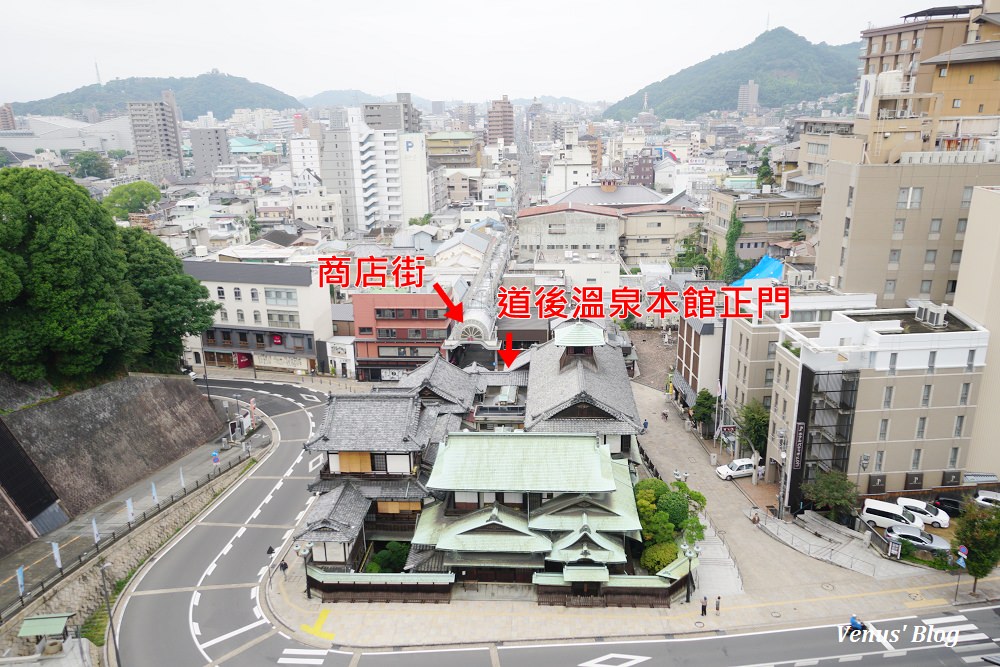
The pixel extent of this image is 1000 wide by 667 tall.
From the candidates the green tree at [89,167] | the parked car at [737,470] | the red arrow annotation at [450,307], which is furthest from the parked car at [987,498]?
the green tree at [89,167]

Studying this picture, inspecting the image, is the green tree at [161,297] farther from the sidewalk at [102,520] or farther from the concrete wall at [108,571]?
the concrete wall at [108,571]

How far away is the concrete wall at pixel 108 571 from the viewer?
87.9ft

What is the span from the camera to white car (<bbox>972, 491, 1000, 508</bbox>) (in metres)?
33.8

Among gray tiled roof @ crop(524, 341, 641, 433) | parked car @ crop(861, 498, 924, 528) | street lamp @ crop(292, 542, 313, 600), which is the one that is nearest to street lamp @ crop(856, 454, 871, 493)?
parked car @ crop(861, 498, 924, 528)

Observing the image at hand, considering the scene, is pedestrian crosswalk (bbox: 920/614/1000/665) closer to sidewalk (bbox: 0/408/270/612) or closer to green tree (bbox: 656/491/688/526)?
green tree (bbox: 656/491/688/526)

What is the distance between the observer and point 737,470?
130 feet

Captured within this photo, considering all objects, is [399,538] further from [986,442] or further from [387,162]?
[387,162]

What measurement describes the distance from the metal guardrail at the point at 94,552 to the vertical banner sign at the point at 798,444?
33.9m

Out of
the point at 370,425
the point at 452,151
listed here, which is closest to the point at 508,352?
the point at 370,425

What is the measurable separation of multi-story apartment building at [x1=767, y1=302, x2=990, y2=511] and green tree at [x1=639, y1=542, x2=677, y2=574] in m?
9.26

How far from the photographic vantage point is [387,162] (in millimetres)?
119625

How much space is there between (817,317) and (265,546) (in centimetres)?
3550

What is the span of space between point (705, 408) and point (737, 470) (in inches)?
227

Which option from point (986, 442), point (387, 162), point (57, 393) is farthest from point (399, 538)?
point (387, 162)
